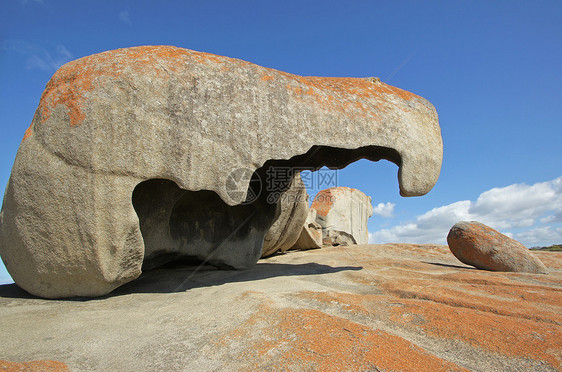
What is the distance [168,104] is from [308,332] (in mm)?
2145

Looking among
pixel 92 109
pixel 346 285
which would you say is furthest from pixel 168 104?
pixel 346 285

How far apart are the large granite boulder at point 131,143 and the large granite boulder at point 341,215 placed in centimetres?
674

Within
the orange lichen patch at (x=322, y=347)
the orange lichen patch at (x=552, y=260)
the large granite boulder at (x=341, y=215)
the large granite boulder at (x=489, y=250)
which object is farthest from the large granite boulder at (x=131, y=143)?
the large granite boulder at (x=341, y=215)

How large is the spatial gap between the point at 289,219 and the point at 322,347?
14.8 ft

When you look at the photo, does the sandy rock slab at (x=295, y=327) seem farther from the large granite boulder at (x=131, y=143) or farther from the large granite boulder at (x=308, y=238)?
the large granite boulder at (x=308, y=238)

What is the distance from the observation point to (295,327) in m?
2.06

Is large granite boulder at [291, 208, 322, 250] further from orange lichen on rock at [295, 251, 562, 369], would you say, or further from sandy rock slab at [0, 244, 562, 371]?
sandy rock slab at [0, 244, 562, 371]

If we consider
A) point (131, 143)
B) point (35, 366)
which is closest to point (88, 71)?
point (131, 143)

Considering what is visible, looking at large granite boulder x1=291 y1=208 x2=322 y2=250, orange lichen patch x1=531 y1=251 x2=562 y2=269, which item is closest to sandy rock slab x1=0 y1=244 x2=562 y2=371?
orange lichen patch x1=531 y1=251 x2=562 y2=269

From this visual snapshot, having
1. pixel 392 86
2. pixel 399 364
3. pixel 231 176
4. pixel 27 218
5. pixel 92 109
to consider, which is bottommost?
pixel 399 364

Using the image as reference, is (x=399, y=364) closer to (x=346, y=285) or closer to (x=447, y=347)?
(x=447, y=347)

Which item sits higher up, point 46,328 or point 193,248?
point 193,248

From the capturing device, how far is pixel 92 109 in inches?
115

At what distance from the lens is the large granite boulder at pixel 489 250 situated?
5168 mm
